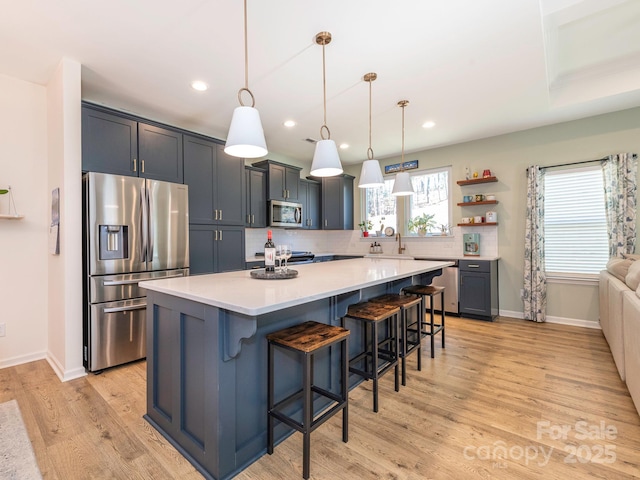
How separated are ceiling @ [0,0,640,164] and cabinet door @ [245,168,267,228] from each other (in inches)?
36.8

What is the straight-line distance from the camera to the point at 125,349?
287 cm

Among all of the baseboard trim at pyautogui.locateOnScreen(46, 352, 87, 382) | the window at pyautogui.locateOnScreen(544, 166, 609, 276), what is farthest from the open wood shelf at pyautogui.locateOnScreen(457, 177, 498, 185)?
the baseboard trim at pyautogui.locateOnScreen(46, 352, 87, 382)

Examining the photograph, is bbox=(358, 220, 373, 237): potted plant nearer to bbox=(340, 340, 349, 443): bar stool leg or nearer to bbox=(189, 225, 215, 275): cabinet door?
bbox=(189, 225, 215, 275): cabinet door

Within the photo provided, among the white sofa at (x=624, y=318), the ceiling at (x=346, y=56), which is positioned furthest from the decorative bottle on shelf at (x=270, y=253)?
the white sofa at (x=624, y=318)

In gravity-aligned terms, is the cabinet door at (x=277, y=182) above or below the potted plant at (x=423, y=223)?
above

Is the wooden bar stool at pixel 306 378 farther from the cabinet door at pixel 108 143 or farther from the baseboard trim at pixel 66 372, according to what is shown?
the cabinet door at pixel 108 143

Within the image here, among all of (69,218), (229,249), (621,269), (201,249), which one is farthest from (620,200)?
(69,218)

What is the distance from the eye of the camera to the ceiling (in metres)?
2.12

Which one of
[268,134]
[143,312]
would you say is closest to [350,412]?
[143,312]

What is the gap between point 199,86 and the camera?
121 inches

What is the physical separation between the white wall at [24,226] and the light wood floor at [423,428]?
294 millimetres

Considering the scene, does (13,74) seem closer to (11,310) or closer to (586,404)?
(11,310)

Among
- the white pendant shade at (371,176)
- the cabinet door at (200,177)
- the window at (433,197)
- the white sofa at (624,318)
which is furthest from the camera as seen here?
the window at (433,197)

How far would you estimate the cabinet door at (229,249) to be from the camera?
3.91 metres
